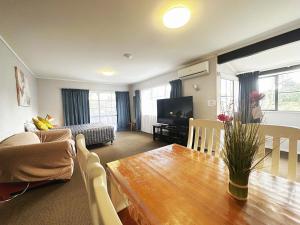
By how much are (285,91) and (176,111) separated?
280 cm

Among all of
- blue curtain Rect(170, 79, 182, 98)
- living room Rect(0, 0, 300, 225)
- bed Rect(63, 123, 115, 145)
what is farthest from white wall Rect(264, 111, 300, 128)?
bed Rect(63, 123, 115, 145)

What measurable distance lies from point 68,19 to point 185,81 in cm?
309

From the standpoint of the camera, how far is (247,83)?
3.94 meters

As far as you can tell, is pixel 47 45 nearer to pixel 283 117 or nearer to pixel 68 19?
pixel 68 19

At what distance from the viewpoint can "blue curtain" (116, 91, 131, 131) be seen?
264 inches

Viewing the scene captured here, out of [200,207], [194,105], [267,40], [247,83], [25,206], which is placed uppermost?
[267,40]

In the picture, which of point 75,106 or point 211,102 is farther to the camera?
point 75,106

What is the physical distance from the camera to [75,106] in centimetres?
557

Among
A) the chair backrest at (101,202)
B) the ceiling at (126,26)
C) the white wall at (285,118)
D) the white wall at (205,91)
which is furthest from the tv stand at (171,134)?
the chair backrest at (101,202)

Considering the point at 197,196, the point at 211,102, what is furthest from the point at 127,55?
the point at 197,196

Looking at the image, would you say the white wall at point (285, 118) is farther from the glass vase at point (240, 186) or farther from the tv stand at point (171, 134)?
the glass vase at point (240, 186)

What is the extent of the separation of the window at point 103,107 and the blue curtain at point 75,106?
349 mm

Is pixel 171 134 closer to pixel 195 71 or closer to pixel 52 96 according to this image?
pixel 195 71

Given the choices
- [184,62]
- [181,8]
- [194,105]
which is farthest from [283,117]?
[181,8]
